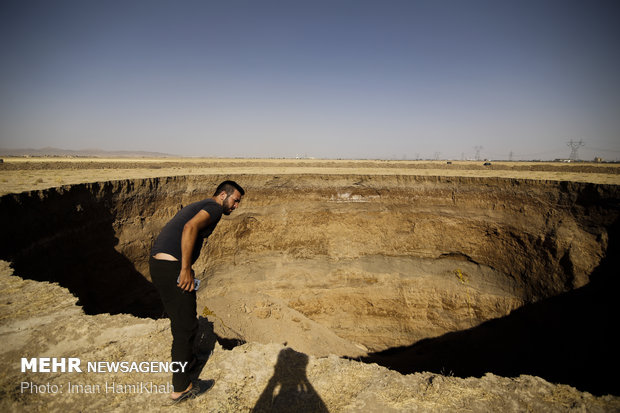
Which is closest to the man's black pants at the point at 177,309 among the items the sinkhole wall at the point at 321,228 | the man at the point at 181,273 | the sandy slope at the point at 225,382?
the man at the point at 181,273

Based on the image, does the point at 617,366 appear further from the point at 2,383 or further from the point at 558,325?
the point at 2,383

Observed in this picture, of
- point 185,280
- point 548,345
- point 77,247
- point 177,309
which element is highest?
point 185,280

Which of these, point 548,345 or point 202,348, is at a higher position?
point 202,348

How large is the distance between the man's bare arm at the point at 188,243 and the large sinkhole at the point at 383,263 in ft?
22.4

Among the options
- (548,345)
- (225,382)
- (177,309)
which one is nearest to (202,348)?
(225,382)

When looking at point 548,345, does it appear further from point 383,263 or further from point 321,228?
point 321,228

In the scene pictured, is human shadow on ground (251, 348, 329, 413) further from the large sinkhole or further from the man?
the large sinkhole

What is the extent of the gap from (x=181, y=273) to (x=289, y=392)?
6.50ft

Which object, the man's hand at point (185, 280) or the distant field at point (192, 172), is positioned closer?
the man's hand at point (185, 280)

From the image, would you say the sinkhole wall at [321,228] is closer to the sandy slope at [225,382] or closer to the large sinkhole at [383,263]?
the large sinkhole at [383,263]

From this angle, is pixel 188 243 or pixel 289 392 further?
pixel 289 392

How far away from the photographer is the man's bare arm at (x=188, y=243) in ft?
8.84

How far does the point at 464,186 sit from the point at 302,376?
1395 cm

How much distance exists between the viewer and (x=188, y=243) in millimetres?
2701
